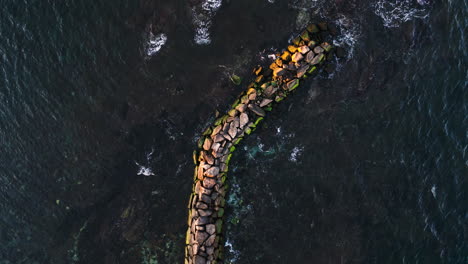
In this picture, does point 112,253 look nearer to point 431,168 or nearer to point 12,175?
point 12,175

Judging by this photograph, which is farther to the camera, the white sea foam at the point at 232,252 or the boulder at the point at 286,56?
the white sea foam at the point at 232,252

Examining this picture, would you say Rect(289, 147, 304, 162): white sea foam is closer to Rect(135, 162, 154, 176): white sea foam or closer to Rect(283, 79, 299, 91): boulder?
Rect(283, 79, 299, 91): boulder

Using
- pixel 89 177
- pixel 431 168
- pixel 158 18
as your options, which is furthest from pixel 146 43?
pixel 431 168

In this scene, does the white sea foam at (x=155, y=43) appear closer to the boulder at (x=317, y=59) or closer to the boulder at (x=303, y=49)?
the boulder at (x=303, y=49)

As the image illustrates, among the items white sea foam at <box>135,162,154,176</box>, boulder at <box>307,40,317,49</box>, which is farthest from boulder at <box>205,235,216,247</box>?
boulder at <box>307,40,317,49</box>

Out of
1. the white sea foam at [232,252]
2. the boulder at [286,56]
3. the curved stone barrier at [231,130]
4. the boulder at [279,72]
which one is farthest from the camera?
the white sea foam at [232,252]

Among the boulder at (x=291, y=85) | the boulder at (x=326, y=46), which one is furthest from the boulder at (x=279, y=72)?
the boulder at (x=326, y=46)

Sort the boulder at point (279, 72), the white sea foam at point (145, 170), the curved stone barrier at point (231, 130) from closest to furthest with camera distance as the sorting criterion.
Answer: the curved stone barrier at point (231, 130), the boulder at point (279, 72), the white sea foam at point (145, 170)
